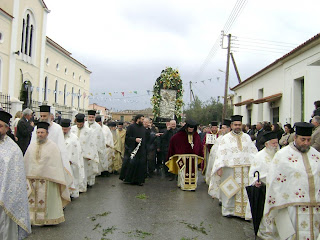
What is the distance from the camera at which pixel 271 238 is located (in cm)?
524

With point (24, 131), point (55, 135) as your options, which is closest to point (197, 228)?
point (55, 135)

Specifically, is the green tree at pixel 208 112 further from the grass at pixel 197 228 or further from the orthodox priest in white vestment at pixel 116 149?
the grass at pixel 197 228

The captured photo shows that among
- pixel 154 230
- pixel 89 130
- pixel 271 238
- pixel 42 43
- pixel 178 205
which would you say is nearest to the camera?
pixel 271 238

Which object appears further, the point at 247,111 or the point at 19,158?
the point at 247,111

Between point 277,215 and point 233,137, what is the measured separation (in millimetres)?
2575

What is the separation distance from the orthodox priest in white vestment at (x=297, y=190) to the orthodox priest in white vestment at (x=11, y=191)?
10.7 feet

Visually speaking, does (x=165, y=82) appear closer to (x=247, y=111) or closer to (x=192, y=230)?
(x=192, y=230)

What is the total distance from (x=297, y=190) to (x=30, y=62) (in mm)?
30182

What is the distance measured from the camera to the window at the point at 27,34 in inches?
1151

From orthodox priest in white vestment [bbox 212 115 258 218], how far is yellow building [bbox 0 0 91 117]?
13.6 metres

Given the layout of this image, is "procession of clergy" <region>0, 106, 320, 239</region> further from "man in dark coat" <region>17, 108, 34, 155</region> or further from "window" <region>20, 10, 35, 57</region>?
"window" <region>20, 10, 35, 57</region>

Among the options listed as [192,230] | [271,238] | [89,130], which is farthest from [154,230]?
[89,130]

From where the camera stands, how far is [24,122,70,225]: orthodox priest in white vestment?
5699 mm

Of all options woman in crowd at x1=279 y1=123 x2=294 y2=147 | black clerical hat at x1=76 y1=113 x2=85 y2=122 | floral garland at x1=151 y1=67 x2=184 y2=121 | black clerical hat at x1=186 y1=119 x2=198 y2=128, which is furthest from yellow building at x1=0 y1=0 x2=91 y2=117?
woman in crowd at x1=279 y1=123 x2=294 y2=147
